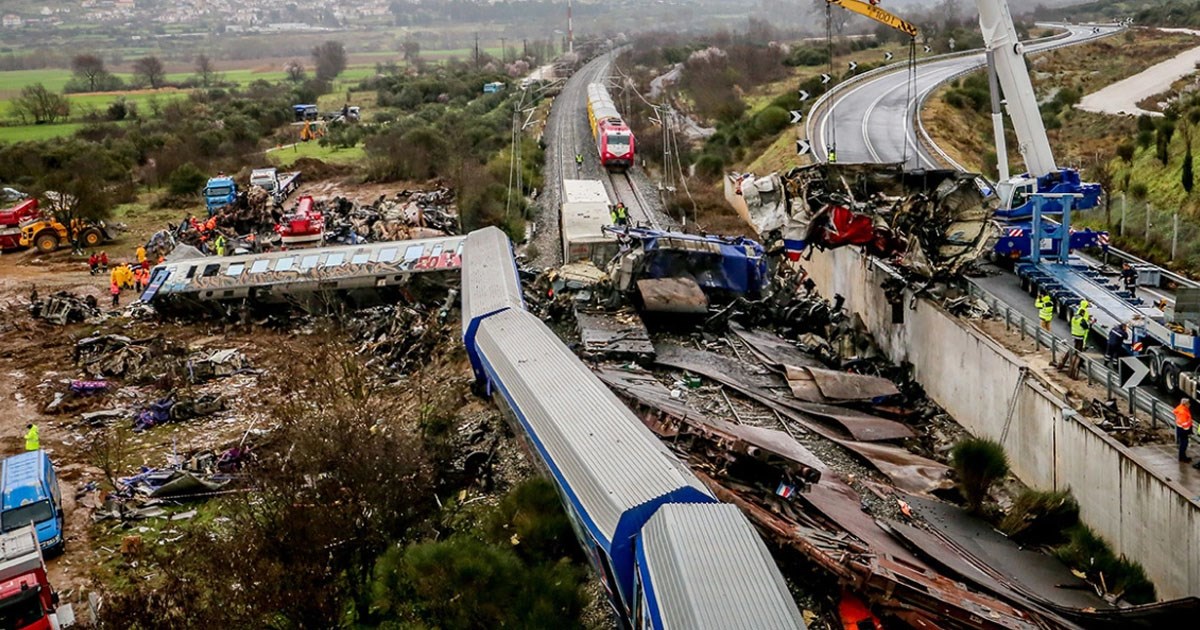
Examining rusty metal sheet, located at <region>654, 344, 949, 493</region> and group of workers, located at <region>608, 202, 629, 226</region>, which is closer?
rusty metal sheet, located at <region>654, 344, 949, 493</region>

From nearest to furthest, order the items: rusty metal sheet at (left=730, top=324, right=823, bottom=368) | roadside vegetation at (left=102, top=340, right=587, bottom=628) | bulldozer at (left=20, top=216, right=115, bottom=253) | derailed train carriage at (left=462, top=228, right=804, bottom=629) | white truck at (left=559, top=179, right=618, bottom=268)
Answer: derailed train carriage at (left=462, top=228, right=804, bottom=629) < roadside vegetation at (left=102, top=340, right=587, bottom=628) < rusty metal sheet at (left=730, top=324, right=823, bottom=368) < white truck at (left=559, top=179, right=618, bottom=268) < bulldozer at (left=20, top=216, right=115, bottom=253)

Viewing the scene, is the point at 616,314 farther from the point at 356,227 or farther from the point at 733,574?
the point at 356,227

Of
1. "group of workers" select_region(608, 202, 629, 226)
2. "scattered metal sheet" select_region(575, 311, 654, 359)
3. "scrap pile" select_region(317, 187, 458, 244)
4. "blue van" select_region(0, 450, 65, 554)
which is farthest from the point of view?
"scrap pile" select_region(317, 187, 458, 244)

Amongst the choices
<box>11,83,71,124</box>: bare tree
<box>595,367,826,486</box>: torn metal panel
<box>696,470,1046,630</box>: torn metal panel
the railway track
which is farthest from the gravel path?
<box>11,83,71,124</box>: bare tree

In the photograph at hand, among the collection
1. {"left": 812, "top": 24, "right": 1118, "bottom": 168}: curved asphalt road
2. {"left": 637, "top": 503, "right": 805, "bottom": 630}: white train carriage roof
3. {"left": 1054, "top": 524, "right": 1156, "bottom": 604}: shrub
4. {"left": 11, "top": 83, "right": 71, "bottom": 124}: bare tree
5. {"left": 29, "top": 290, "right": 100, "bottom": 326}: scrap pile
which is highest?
{"left": 11, "top": 83, "right": 71, "bottom": 124}: bare tree

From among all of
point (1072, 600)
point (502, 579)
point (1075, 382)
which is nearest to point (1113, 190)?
point (1075, 382)

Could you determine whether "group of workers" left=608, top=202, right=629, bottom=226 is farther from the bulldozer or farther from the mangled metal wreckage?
the bulldozer

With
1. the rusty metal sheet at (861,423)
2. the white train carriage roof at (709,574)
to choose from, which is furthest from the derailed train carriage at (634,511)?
the rusty metal sheet at (861,423)
